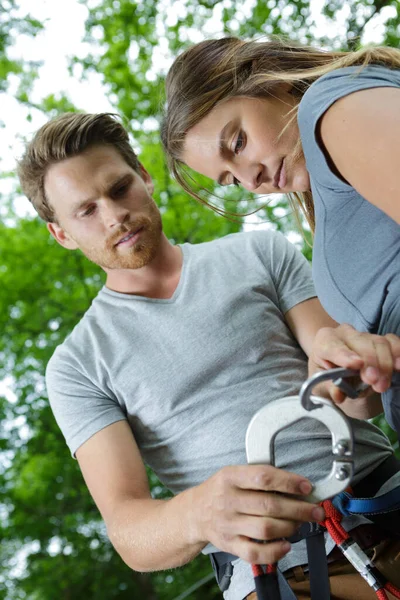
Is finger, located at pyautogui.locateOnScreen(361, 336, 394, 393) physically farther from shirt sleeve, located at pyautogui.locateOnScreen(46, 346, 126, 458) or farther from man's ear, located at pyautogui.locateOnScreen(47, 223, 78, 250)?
man's ear, located at pyautogui.locateOnScreen(47, 223, 78, 250)

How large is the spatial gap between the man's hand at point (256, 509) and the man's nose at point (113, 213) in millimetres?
928

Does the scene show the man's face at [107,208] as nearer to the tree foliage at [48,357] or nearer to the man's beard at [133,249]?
the man's beard at [133,249]

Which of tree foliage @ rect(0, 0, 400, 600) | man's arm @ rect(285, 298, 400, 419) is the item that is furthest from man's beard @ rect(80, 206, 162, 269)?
tree foliage @ rect(0, 0, 400, 600)

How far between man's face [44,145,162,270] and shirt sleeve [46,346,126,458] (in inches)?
11.5

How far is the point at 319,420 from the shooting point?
0.84 metres

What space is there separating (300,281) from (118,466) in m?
0.62

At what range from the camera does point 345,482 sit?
83cm

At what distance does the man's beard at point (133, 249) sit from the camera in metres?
1.78

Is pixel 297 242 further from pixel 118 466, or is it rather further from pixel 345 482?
pixel 345 482

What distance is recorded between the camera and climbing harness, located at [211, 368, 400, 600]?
828 mm

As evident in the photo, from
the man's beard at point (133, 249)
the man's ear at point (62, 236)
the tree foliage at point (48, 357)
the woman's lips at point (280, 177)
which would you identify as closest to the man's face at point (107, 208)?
the man's beard at point (133, 249)

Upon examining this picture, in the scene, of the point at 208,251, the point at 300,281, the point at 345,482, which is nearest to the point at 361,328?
the point at 345,482

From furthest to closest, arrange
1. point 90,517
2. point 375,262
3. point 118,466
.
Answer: point 90,517, point 118,466, point 375,262

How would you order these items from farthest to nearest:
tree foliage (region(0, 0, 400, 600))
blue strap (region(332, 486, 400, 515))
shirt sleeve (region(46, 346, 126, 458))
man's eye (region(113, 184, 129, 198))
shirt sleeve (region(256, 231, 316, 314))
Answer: tree foliage (region(0, 0, 400, 600)) → man's eye (region(113, 184, 129, 198)) → shirt sleeve (region(256, 231, 316, 314)) → shirt sleeve (region(46, 346, 126, 458)) → blue strap (region(332, 486, 400, 515))
